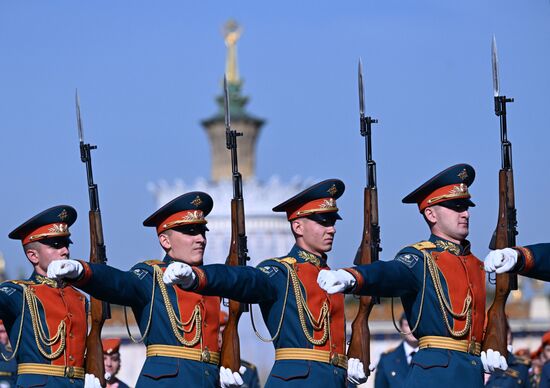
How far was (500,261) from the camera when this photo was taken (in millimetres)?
10719

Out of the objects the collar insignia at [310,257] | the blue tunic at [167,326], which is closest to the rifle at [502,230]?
the collar insignia at [310,257]

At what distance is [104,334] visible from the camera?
119 feet

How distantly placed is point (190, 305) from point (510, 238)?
2.47m

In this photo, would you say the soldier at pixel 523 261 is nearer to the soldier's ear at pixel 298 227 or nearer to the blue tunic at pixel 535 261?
the blue tunic at pixel 535 261

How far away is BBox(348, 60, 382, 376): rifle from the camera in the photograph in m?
12.6

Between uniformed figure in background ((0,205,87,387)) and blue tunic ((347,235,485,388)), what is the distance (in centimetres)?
294

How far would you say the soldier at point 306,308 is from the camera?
39.9 feet

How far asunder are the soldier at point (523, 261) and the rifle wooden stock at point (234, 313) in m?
2.50

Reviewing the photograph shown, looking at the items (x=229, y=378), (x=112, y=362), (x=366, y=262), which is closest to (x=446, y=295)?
(x=366, y=262)

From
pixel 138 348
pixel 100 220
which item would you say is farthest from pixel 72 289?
pixel 138 348

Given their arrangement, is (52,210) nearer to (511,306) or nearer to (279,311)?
(279,311)

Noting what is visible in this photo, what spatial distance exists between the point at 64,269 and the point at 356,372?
270 cm

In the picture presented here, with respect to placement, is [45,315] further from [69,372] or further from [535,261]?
[535,261]

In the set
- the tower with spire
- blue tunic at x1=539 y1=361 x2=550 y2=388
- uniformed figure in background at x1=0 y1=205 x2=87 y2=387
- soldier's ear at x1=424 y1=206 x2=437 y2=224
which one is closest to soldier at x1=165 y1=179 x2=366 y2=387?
soldier's ear at x1=424 y1=206 x2=437 y2=224
